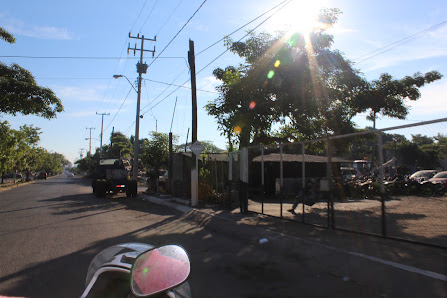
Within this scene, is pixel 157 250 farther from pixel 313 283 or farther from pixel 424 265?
pixel 424 265

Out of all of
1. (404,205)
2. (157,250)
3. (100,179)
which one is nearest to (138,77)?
(100,179)

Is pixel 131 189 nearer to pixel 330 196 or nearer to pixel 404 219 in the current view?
pixel 330 196

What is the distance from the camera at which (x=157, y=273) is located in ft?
5.43

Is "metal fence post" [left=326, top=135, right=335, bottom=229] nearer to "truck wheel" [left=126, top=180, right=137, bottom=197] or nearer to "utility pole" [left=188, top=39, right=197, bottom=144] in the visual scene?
"utility pole" [left=188, top=39, right=197, bottom=144]

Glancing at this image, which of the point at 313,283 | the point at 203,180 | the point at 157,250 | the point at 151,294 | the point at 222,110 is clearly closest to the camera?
the point at 151,294

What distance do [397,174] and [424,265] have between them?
1291 centimetres

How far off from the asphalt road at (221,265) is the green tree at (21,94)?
27.3ft

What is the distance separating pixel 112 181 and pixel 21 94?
8063 mm

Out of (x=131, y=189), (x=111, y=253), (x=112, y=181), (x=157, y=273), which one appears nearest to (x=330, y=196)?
(x=111, y=253)

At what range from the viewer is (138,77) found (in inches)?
1181

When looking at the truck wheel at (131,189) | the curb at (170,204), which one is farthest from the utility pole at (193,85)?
the truck wheel at (131,189)

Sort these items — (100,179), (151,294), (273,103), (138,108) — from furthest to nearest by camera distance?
(138,108) → (100,179) → (273,103) → (151,294)

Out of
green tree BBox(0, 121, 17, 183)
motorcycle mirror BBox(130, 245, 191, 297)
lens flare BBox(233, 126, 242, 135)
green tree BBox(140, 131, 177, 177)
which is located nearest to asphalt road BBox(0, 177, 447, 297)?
Answer: motorcycle mirror BBox(130, 245, 191, 297)

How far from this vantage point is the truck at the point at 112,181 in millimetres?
20873
